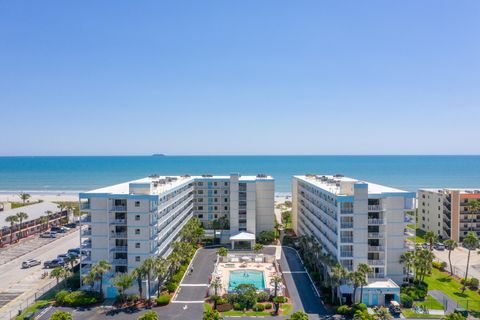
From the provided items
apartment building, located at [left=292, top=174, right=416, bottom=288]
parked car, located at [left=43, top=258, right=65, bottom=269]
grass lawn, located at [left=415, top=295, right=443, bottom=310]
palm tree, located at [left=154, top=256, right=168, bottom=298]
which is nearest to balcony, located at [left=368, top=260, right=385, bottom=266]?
apartment building, located at [left=292, top=174, right=416, bottom=288]

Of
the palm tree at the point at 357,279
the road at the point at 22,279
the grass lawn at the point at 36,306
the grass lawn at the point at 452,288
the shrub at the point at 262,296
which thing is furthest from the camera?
the shrub at the point at 262,296

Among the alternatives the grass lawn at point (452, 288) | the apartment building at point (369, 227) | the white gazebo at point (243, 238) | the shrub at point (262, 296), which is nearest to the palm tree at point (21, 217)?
the white gazebo at point (243, 238)

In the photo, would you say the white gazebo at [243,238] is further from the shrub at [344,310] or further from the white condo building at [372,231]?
the shrub at [344,310]

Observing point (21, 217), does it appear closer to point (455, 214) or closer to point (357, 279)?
point (357, 279)

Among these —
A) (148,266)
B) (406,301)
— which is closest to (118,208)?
(148,266)

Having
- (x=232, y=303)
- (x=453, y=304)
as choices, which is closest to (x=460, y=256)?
(x=453, y=304)

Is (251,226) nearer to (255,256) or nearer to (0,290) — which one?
(255,256)
